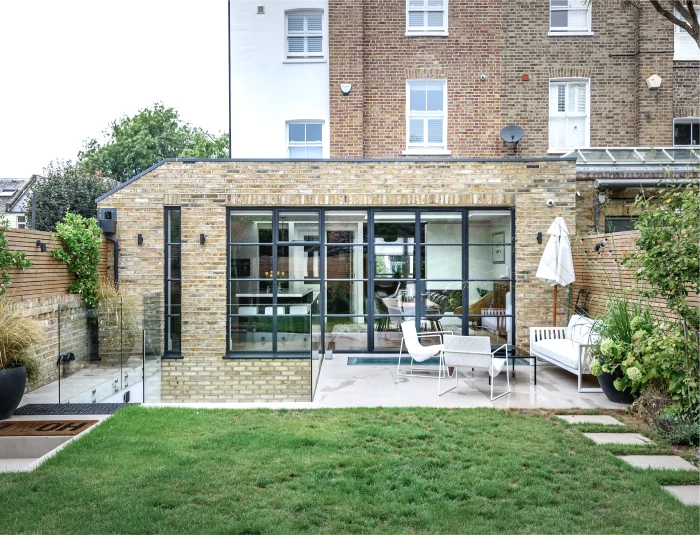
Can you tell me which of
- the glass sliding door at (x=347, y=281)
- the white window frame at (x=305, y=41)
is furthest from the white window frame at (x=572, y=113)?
the glass sliding door at (x=347, y=281)

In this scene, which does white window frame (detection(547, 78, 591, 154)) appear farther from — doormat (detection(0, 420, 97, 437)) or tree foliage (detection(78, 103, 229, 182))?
tree foliage (detection(78, 103, 229, 182))

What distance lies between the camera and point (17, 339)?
636cm

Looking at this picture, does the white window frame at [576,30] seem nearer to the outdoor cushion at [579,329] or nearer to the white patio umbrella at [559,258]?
the white patio umbrella at [559,258]

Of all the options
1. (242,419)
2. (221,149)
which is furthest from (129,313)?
(221,149)

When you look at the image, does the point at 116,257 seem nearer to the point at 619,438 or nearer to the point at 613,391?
the point at 613,391

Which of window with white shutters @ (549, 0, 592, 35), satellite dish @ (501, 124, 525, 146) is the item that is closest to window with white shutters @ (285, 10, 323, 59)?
satellite dish @ (501, 124, 525, 146)

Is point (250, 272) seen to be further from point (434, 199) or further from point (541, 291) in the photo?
point (541, 291)

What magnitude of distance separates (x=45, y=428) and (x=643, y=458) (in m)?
5.74

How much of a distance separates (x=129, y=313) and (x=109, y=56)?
104 ft

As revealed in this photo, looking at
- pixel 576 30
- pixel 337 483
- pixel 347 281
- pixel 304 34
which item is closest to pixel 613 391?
pixel 337 483

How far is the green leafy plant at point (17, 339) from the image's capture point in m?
6.30

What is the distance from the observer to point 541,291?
1028 centimetres

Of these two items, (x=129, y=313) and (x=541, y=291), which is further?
(x=541, y=291)

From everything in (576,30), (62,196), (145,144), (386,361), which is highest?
(145,144)
